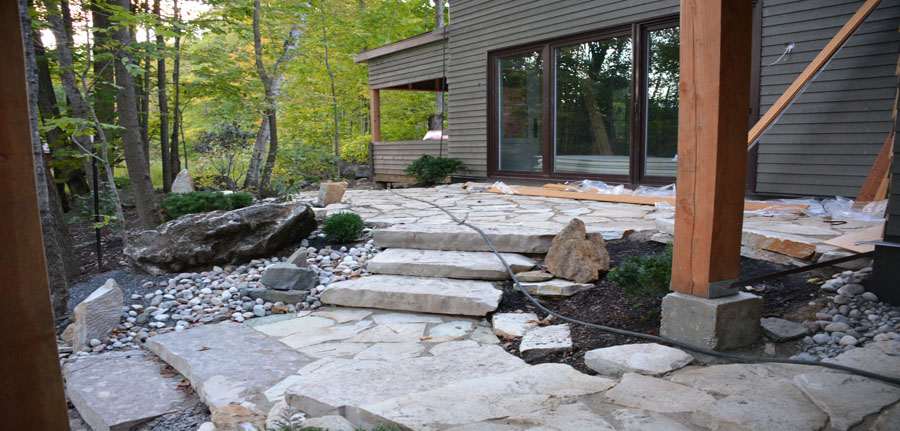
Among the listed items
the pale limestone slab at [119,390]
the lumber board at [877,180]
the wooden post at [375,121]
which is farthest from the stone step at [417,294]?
the wooden post at [375,121]

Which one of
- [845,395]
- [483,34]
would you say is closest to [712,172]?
[845,395]

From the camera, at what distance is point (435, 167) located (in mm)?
8977

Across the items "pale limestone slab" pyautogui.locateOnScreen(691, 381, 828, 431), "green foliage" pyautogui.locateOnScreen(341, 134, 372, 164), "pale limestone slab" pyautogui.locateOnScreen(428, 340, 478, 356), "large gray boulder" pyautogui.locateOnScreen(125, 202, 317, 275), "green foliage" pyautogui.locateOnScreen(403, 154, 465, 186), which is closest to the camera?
"pale limestone slab" pyautogui.locateOnScreen(691, 381, 828, 431)

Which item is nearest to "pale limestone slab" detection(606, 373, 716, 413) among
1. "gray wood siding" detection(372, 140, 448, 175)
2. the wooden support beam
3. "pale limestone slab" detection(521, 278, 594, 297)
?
"pale limestone slab" detection(521, 278, 594, 297)

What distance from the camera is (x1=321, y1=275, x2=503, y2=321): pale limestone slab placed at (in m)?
3.19

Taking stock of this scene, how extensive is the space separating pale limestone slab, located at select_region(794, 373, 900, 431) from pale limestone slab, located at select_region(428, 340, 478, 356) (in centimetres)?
140

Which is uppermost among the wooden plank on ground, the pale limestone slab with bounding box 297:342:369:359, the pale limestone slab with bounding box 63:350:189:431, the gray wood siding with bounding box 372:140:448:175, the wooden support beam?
the wooden support beam

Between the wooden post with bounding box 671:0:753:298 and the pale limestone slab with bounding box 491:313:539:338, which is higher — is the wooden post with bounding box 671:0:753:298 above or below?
above

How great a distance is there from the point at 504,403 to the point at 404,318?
59.6 inches

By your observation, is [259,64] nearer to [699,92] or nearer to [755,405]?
[699,92]

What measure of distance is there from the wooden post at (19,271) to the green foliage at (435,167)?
7908mm

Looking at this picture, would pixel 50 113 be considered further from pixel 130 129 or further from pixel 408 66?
pixel 408 66

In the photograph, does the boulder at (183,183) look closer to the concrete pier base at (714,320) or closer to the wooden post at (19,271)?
the concrete pier base at (714,320)

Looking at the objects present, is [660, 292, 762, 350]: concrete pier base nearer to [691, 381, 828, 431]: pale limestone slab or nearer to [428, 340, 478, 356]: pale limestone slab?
[691, 381, 828, 431]: pale limestone slab
